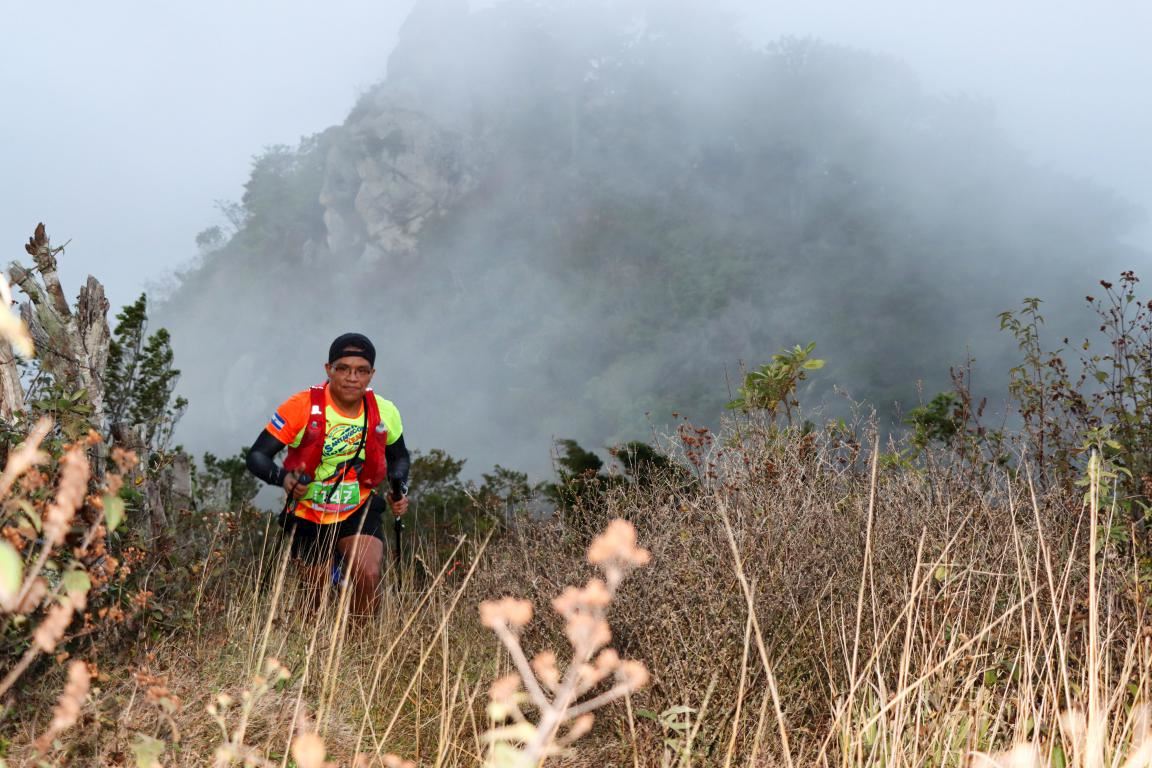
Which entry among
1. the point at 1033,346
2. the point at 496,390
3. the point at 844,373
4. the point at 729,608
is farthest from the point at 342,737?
the point at 496,390

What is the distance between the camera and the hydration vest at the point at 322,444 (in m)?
4.45

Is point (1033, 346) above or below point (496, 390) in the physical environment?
below

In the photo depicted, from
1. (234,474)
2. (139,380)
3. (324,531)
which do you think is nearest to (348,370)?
(324,531)

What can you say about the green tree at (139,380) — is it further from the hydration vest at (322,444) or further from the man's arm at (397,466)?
the man's arm at (397,466)

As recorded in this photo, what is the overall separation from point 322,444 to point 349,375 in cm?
36

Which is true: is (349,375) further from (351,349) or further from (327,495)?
(327,495)

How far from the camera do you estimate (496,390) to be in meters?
54.8

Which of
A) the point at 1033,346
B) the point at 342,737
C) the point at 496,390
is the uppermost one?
the point at 496,390

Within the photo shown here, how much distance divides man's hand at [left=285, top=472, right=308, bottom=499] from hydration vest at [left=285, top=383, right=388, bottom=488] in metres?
0.11

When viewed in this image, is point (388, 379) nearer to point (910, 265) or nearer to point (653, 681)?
point (910, 265)

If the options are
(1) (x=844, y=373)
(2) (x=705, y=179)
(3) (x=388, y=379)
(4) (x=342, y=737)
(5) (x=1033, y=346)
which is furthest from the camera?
(2) (x=705, y=179)

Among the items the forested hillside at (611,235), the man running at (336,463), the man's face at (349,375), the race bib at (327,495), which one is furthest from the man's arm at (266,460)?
the forested hillside at (611,235)

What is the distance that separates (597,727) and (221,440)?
210 ft

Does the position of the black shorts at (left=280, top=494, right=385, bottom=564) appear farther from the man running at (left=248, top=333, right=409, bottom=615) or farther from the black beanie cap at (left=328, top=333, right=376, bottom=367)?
the black beanie cap at (left=328, top=333, right=376, bottom=367)
